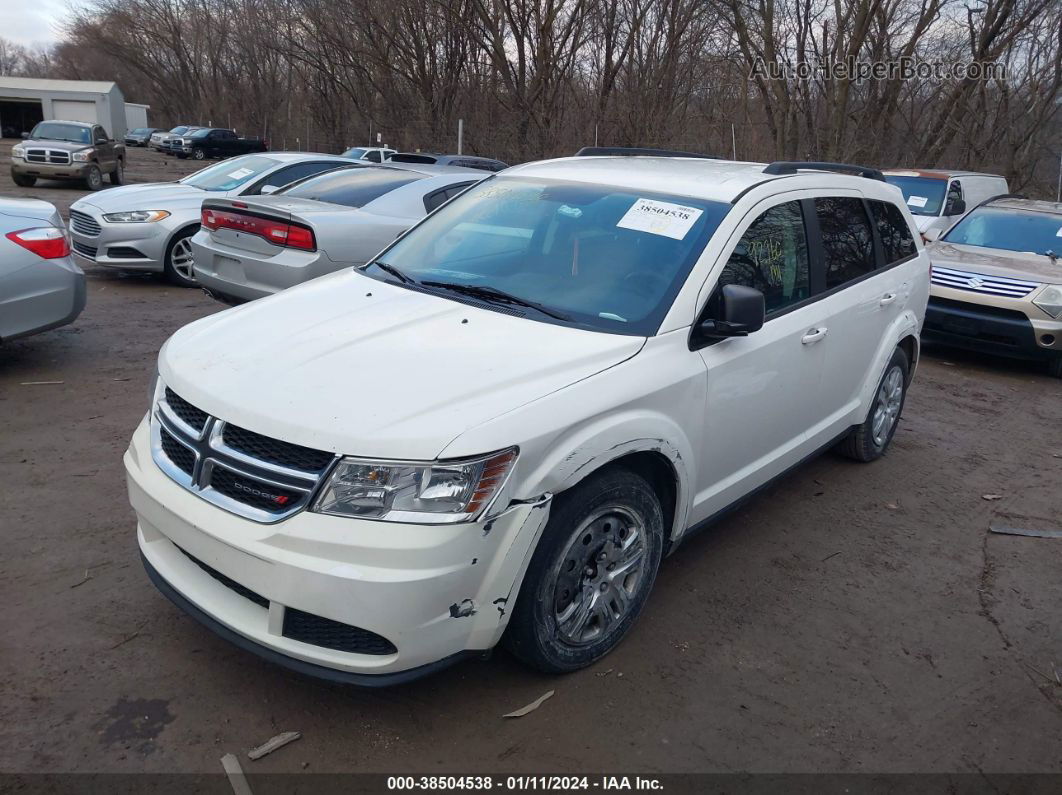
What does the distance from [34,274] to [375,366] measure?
4374 millimetres

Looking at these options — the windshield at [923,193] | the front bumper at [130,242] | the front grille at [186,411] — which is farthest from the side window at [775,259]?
the windshield at [923,193]

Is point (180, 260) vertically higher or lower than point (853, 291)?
lower

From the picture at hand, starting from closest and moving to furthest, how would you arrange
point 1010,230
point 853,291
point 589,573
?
point 589,573
point 853,291
point 1010,230

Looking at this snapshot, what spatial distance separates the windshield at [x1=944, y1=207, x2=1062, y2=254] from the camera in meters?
9.34

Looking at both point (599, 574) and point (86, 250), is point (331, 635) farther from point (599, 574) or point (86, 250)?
point (86, 250)

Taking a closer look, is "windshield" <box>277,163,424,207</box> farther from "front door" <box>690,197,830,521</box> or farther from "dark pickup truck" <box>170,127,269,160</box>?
"dark pickup truck" <box>170,127,269,160</box>

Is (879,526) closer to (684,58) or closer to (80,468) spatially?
(80,468)

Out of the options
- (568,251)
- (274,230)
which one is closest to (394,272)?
(568,251)

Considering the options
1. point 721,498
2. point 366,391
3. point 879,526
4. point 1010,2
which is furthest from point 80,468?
point 1010,2

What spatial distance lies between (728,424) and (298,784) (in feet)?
7.16

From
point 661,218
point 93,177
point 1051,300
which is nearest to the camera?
point 661,218

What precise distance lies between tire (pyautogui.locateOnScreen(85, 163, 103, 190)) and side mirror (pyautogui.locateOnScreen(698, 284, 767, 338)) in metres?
23.3

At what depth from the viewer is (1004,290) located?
8.40 m

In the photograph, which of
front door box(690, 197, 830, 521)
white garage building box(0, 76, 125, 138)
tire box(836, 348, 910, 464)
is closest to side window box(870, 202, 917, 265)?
tire box(836, 348, 910, 464)
